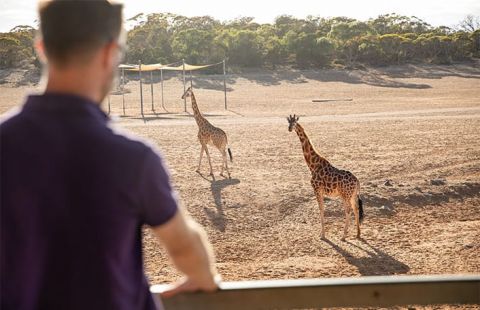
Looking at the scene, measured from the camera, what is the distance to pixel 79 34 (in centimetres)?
140

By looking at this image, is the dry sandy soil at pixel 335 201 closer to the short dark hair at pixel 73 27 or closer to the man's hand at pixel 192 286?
the short dark hair at pixel 73 27

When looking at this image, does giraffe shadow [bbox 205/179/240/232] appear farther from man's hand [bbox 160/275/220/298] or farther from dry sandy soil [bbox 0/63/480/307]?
man's hand [bbox 160/275/220/298]

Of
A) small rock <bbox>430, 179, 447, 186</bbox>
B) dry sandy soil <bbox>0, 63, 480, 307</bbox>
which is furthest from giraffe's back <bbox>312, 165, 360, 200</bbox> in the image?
small rock <bbox>430, 179, 447, 186</bbox>

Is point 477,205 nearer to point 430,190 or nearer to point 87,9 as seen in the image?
point 430,190

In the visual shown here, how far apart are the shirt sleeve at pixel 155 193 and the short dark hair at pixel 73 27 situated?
A: 10.7 inches

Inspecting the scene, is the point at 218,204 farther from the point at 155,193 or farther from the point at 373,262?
the point at 155,193

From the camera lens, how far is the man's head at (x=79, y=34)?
1396 millimetres

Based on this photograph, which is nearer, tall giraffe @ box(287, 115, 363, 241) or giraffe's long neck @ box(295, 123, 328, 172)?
tall giraffe @ box(287, 115, 363, 241)

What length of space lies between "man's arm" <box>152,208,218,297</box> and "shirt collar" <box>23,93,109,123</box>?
0.28m

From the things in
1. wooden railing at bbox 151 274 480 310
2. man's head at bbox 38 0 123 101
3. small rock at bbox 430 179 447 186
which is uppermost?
man's head at bbox 38 0 123 101

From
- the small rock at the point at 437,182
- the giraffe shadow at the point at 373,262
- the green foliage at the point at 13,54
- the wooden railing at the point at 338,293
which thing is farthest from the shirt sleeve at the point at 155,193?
the green foliage at the point at 13,54

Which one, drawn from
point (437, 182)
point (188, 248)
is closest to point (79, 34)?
point (188, 248)

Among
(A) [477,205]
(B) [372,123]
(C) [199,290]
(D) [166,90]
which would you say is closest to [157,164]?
(C) [199,290]

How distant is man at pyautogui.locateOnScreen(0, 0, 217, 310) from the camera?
137cm
